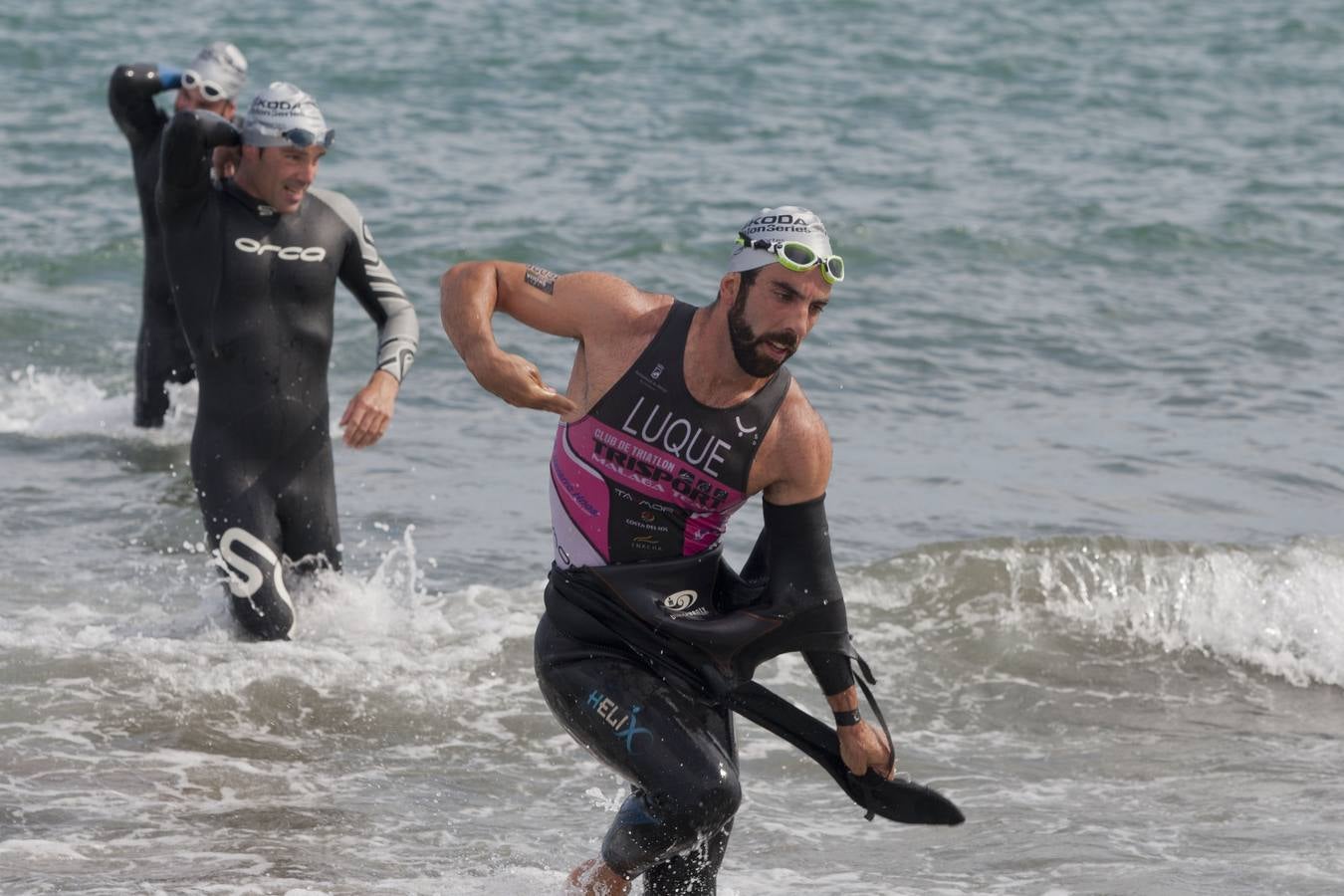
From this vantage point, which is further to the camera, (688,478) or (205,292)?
(205,292)

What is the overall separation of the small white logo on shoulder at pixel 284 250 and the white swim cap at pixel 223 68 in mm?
2616

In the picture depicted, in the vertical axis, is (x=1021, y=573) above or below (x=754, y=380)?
below

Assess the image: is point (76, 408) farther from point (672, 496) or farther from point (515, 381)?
point (515, 381)

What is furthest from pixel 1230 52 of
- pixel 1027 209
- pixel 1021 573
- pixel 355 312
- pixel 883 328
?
pixel 1021 573

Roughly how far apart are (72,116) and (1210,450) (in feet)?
44.7

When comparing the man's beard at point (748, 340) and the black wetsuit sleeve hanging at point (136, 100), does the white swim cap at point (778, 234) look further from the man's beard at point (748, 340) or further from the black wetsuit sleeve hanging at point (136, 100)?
the black wetsuit sleeve hanging at point (136, 100)

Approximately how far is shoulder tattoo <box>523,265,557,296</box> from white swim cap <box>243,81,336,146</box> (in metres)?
2.00

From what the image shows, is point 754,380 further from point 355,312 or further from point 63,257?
point 63,257

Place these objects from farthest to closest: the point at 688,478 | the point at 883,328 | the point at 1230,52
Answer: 1. the point at 1230,52
2. the point at 883,328
3. the point at 688,478

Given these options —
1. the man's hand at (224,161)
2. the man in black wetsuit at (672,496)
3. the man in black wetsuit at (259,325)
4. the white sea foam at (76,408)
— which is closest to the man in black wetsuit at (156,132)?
the white sea foam at (76,408)

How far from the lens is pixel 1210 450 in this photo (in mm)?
11797

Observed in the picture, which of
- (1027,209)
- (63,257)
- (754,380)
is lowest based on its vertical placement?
(63,257)

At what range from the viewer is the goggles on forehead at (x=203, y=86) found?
29.9ft

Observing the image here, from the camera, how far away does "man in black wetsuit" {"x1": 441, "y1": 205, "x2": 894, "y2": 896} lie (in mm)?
4828
